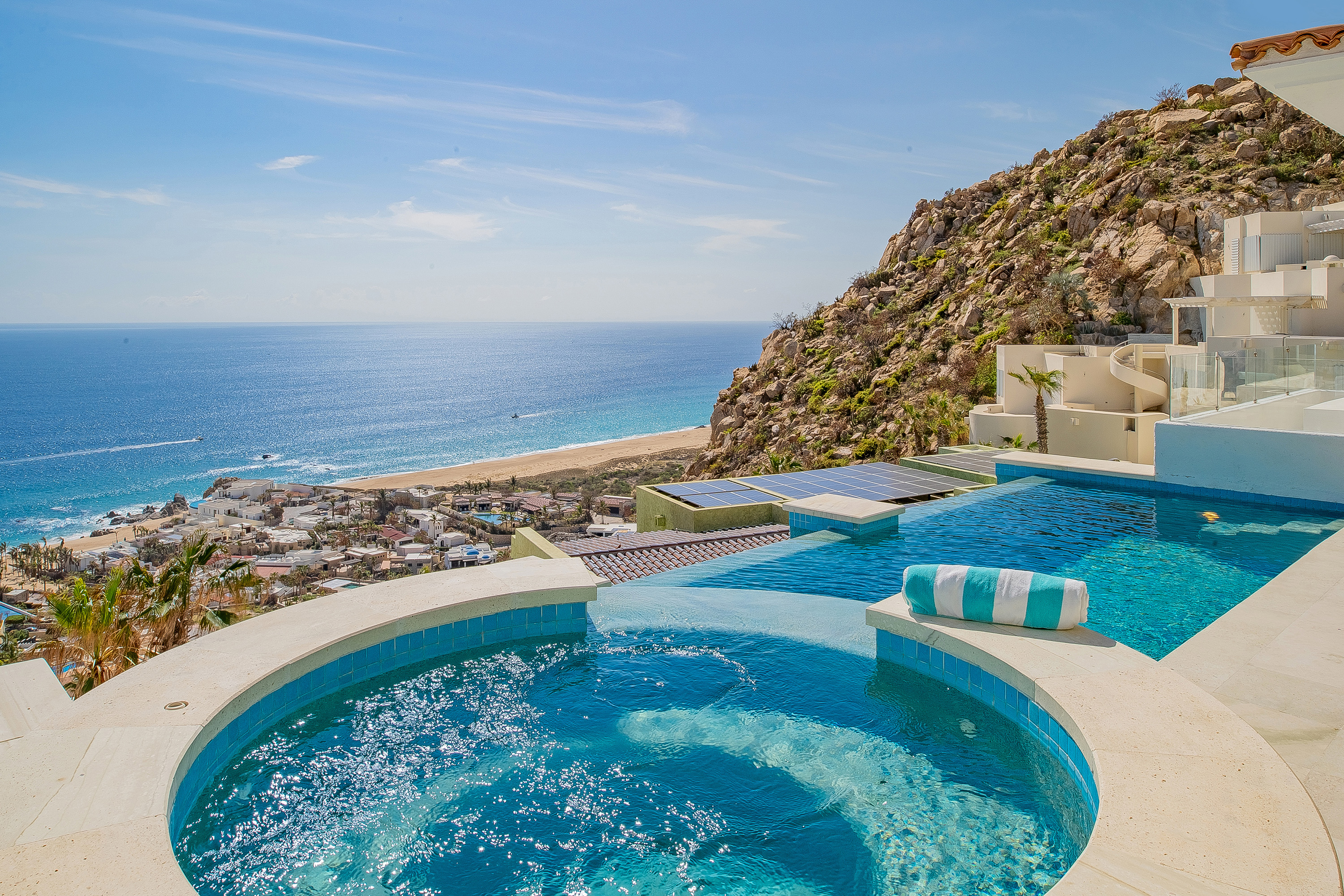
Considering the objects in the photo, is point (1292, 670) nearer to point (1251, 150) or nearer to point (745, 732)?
point (745, 732)

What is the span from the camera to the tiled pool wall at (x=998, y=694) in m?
4.28

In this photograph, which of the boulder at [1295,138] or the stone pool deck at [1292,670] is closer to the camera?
the stone pool deck at [1292,670]

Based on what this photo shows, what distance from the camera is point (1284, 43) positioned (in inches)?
227

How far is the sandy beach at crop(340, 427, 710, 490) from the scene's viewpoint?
5072 centimetres

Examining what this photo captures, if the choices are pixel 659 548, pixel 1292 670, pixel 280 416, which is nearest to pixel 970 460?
pixel 659 548

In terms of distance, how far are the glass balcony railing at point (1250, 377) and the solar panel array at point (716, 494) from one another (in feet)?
22.2

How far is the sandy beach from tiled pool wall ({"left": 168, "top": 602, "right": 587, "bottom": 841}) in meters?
43.2

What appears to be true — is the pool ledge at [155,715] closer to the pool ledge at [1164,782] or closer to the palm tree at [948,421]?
the pool ledge at [1164,782]

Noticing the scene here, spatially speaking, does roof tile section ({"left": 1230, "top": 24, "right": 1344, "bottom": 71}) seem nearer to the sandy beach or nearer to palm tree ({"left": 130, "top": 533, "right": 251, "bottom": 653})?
palm tree ({"left": 130, "top": 533, "right": 251, "bottom": 653})

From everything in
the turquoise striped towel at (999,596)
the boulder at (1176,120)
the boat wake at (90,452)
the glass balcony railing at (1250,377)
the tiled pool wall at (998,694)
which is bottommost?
the boat wake at (90,452)

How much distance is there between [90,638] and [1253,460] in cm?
1420

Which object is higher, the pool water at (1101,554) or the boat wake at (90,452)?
the pool water at (1101,554)

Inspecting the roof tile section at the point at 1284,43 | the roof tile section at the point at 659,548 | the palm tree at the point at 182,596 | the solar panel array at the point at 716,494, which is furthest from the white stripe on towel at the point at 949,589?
the solar panel array at the point at 716,494

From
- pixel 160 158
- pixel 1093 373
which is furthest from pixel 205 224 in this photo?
pixel 1093 373
